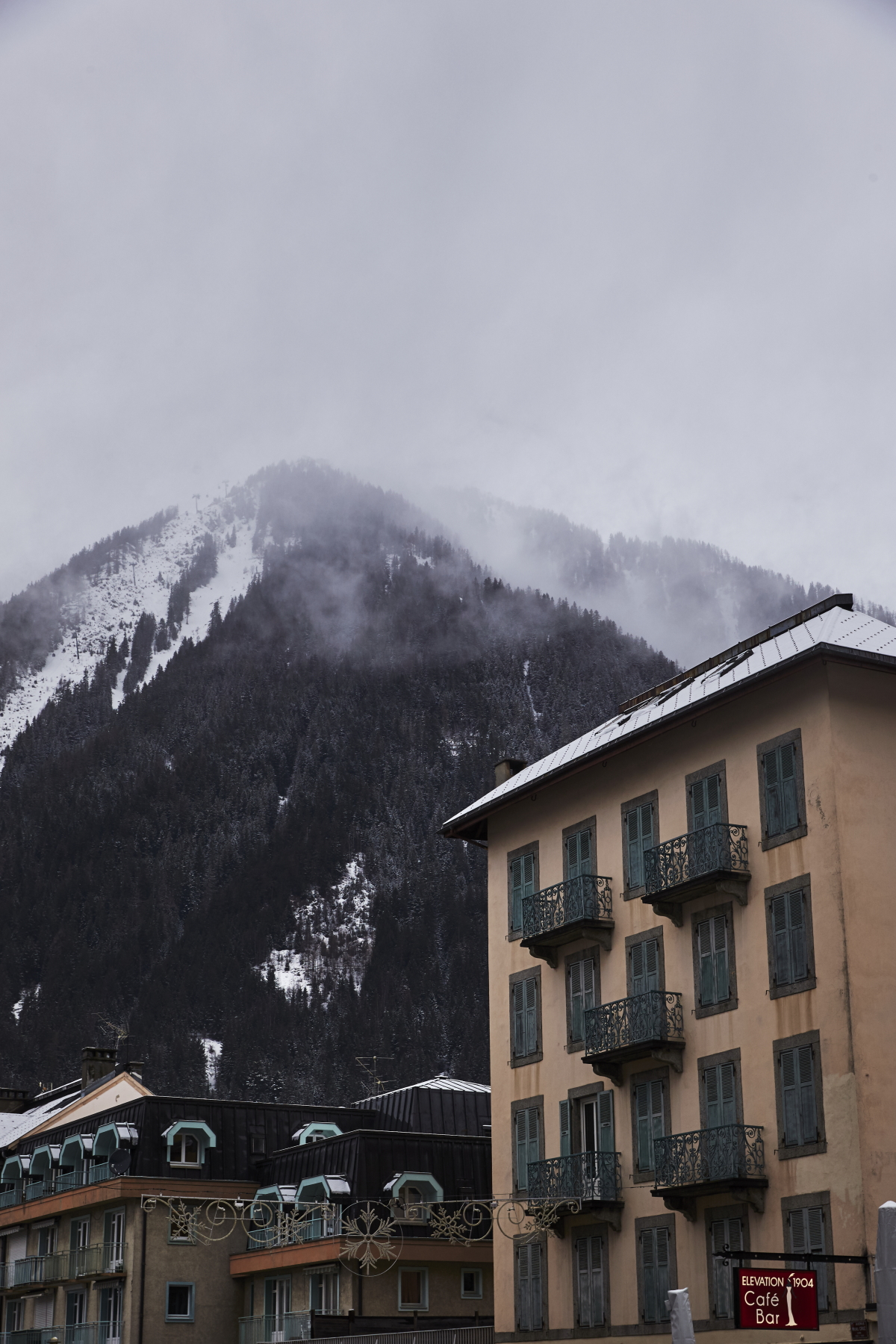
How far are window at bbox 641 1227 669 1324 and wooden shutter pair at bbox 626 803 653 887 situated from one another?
31.9ft

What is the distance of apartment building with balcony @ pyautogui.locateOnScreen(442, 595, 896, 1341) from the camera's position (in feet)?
134

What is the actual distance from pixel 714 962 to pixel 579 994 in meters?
6.52

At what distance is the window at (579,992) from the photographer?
→ 50125mm

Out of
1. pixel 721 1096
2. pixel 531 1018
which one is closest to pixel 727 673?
pixel 721 1096

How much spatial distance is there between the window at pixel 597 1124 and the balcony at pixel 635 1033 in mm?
762

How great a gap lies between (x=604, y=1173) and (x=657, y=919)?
7256mm

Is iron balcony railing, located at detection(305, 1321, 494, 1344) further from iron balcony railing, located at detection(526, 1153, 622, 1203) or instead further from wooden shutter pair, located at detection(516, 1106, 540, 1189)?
iron balcony railing, located at detection(526, 1153, 622, 1203)

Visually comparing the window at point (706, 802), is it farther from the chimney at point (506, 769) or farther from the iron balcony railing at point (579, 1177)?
the chimney at point (506, 769)

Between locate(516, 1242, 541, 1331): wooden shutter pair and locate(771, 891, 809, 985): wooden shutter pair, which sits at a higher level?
locate(771, 891, 809, 985): wooden shutter pair

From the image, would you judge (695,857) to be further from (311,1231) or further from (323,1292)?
(323,1292)

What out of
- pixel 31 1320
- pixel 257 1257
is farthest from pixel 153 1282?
pixel 31 1320

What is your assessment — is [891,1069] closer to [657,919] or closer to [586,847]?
[657,919]

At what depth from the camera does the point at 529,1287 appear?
5050 centimetres

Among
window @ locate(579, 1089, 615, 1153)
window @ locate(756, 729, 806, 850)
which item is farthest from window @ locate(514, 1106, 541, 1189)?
window @ locate(756, 729, 806, 850)
